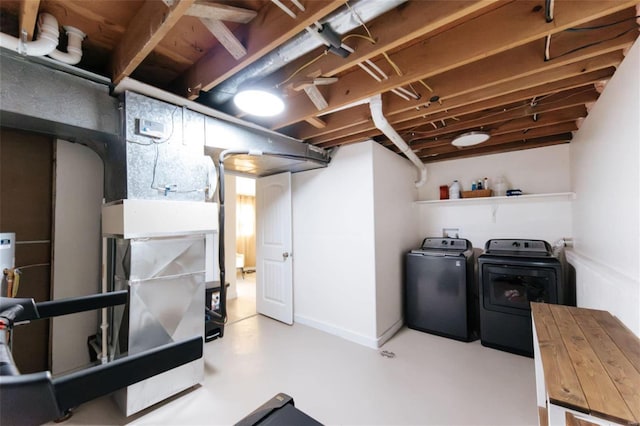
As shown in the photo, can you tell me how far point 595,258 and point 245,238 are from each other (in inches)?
275

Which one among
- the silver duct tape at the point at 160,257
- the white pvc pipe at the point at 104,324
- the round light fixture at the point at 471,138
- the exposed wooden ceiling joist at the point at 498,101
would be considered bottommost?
the white pvc pipe at the point at 104,324

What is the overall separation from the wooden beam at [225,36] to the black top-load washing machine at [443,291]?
2.94 meters

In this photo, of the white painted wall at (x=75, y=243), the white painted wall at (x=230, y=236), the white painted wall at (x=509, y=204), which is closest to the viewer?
the white painted wall at (x=75, y=243)

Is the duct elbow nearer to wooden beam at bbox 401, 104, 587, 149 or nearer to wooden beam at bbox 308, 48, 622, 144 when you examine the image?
wooden beam at bbox 401, 104, 587, 149

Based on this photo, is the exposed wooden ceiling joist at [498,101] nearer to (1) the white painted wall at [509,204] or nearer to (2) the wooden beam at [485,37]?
(2) the wooden beam at [485,37]

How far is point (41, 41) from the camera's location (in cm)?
138

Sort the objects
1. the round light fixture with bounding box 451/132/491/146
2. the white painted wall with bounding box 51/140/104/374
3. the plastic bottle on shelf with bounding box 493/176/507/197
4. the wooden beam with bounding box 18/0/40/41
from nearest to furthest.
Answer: the wooden beam with bounding box 18/0/40/41
the white painted wall with bounding box 51/140/104/374
the round light fixture with bounding box 451/132/491/146
the plastic bottle on shelf with bounding box 493/176/507/197

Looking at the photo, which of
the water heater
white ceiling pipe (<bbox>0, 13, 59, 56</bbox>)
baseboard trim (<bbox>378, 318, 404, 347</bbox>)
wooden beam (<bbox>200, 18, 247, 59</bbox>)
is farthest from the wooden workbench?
the water heater

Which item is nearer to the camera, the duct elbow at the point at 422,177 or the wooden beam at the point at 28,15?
the wooden beam at the point at 28,15

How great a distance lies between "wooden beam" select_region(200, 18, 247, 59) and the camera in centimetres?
137

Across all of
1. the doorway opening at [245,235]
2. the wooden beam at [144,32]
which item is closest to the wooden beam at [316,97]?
the wooden beam at [144,32]

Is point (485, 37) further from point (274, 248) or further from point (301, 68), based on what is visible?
point (274, 248)

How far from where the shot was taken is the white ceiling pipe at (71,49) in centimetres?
152

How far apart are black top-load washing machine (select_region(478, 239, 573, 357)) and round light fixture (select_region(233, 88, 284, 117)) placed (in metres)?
2.84
